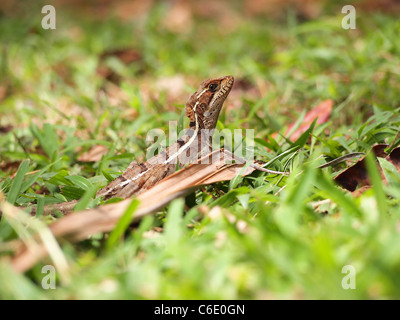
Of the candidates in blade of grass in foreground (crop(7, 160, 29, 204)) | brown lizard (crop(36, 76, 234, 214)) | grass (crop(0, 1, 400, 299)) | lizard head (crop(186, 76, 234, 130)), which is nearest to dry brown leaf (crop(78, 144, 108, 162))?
grass (crop(0, 1, 400, 299))

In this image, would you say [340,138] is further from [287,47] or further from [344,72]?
[287,47]

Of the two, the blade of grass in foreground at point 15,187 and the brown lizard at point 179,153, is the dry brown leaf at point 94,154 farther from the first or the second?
the blade of grass in foreground at point 15,187

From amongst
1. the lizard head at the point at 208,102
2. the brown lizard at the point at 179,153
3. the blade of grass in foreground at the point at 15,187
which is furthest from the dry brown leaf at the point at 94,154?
the blade of grass in foreground at the point at 15,187

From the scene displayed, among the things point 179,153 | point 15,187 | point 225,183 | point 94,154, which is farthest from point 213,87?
point 15,187

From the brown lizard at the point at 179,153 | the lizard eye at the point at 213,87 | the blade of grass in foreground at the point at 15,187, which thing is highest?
the lizard eye at the point at 213,87

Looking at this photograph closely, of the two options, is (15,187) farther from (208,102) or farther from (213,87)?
(213,87)

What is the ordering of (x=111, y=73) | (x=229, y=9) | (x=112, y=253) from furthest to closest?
(x=229, y=9) → (x=111, y=73) → (x=112, y=253)

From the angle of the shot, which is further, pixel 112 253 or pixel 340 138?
pixel 340 138
